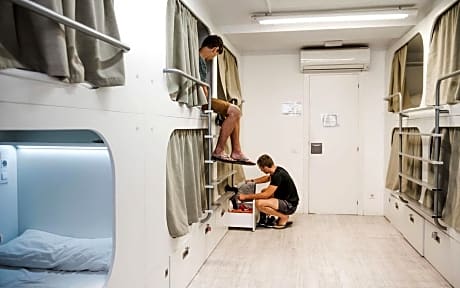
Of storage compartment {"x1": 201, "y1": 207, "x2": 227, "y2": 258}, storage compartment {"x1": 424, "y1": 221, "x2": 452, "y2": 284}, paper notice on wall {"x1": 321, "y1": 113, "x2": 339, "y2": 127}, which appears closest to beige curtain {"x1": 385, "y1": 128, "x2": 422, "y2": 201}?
storage compartment {"x1": 424, "y1": 221, "x2": 452, "y2": 284}

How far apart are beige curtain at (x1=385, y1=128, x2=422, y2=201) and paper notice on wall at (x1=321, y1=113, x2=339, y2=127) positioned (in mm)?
1045

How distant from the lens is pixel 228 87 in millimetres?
5676

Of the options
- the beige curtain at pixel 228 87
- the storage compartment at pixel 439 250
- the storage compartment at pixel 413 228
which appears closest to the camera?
the storage compartment at pixel 439 250

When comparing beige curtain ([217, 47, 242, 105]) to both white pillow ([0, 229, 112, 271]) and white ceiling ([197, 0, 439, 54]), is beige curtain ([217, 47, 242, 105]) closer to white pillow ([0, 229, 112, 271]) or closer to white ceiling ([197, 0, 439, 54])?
white ceiling ([197, 0, 439, 54])

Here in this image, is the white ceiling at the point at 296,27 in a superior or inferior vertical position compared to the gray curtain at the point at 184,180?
superior

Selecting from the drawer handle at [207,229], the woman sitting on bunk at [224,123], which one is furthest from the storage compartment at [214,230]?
the woman sitting on bunk at [224,123]

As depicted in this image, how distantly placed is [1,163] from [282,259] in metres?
2.93

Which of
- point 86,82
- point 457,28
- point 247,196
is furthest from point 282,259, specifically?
point 86,82

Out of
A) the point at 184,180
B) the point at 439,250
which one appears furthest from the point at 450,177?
the point at 184,180

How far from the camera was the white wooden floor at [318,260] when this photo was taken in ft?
12.4

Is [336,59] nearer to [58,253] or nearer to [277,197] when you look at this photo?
[277,197]

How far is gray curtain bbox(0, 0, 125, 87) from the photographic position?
143cm

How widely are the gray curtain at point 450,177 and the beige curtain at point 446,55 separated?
336 millimetres

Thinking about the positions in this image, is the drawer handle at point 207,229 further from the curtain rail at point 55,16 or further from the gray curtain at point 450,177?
the curtain rail at point 55,16
